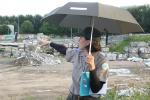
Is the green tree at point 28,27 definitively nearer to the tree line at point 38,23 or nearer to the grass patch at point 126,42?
the tree line at point 38,23

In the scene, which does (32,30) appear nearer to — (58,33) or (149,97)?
(58,33)

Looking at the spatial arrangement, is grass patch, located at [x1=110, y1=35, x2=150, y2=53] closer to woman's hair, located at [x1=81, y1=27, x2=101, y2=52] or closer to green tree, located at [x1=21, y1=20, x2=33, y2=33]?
woman's hair, located at [x1=81, y1=27, x2=101, y2=52]

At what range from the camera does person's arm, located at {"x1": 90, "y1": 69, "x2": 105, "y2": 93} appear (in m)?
5.05

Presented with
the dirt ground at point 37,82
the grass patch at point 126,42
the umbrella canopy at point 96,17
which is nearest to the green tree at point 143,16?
the grass patch at point 126,42

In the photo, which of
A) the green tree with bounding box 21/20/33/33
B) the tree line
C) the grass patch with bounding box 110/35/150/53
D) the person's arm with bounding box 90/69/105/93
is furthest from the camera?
the green tree with bounding box 21/20/33/33

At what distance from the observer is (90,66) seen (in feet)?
16.4

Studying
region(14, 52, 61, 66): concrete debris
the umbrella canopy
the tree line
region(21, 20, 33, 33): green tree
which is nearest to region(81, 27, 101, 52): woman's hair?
the umbrella canopy

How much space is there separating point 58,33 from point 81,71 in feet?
230

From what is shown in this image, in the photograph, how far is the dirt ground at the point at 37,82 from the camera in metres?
15.8

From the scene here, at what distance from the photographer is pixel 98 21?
6.22 metres

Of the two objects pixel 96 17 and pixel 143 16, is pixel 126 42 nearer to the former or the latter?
pixel 143 16

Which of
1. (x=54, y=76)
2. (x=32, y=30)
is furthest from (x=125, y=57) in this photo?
(x=32, y=30)

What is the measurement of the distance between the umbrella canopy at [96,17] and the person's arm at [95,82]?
2.27 feet

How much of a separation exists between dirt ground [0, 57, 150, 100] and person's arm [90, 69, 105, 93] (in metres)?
7.37
